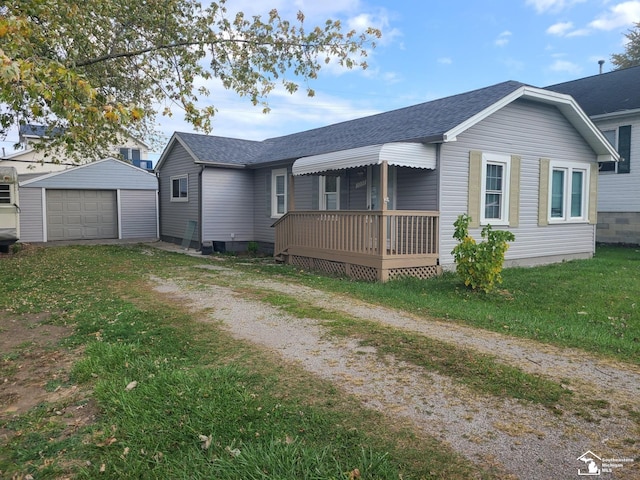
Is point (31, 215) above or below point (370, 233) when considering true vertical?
above

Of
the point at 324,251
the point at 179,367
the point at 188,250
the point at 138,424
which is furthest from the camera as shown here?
the point at 188,250

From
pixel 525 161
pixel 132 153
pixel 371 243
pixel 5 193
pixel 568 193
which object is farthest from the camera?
pixel 132 153

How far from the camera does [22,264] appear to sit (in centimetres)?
1173

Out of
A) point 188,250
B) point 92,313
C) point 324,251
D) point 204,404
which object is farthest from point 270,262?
point 204,404

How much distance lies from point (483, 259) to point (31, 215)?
17263 millimetres

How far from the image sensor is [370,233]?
31.0 feet

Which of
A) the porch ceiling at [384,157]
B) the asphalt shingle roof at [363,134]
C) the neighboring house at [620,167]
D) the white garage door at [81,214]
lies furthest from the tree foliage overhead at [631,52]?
the white garage door at [81,214]

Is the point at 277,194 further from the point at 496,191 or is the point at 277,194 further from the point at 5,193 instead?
the point at 5,193

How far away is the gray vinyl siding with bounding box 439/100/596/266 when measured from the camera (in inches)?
402

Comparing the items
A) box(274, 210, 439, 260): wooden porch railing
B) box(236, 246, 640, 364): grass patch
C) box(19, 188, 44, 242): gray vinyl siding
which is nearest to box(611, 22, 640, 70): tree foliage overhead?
box(236, 246, 640, 364): grass patch

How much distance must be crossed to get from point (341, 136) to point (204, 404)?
1147cm

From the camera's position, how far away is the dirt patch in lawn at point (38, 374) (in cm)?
352

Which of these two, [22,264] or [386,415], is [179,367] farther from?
[22,264]

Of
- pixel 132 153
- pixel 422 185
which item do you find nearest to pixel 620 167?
pixel 422 185
